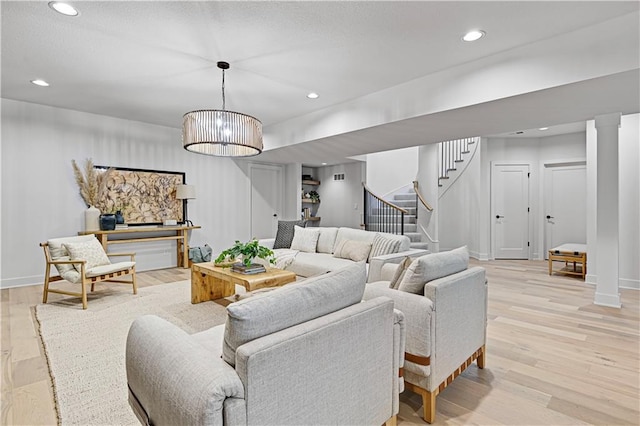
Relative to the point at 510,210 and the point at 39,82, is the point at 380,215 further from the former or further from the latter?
the point at 39,82

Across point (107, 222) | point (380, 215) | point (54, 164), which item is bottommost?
point (107, 222)

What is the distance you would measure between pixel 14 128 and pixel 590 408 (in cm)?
682

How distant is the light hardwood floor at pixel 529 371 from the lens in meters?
1.87

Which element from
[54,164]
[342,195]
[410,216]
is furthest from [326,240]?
[54,164]

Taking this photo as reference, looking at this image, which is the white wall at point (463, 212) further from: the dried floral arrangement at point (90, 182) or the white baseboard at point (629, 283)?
the dried floral arrangement at point (90, 182)

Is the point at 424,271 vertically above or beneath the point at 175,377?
above

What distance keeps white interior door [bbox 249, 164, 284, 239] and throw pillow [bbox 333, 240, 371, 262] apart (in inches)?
131

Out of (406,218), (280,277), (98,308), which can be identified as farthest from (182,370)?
(406,218)

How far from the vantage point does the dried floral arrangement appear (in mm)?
5066

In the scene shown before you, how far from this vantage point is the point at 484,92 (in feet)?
10.6

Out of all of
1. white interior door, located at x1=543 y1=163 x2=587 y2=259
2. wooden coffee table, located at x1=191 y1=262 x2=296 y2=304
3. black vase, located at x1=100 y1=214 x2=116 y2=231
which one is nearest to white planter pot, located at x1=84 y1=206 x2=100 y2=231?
black vase, located at x1=100 y1=214 x2=116 y2=231

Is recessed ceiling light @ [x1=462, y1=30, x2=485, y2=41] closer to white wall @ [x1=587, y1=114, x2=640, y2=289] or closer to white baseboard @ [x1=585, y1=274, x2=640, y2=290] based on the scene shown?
white wall @ [x1=587, y1=114, x2=640, y2=289]

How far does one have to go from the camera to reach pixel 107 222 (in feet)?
16.5

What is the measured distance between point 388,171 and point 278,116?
3664mm
